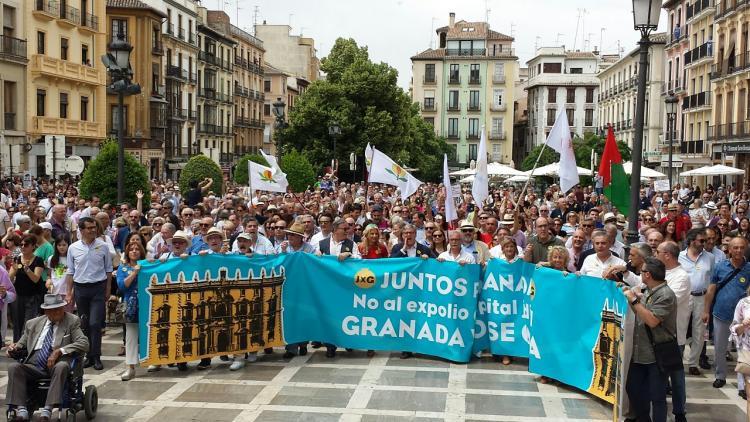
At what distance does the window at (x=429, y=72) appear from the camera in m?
88.1

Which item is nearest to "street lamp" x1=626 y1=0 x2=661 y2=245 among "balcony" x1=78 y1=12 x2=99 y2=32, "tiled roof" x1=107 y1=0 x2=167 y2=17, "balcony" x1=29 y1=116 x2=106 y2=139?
"balcony" x1=29 y1=116 x2=106 y2=139

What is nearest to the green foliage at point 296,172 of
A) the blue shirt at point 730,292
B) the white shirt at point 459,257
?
the white shirt at point 459,257

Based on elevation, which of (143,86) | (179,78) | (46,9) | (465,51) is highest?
(465,51)

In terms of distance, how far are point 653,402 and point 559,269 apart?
221 cm

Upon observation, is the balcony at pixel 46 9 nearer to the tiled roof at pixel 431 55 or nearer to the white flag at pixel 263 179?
the white flag at pixel 263 179

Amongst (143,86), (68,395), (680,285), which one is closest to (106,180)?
(68,395)

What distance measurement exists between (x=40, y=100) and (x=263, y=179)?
25.8 meters

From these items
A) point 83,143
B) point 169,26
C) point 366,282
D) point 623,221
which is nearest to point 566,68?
point 169,26

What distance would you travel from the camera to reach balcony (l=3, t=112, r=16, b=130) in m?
37.2

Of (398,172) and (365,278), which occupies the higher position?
(398,172)

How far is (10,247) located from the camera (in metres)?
11.2

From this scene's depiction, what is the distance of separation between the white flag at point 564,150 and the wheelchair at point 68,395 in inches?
328

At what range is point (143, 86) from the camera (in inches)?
2228

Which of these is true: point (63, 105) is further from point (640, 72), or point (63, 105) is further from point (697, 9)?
Result: point (640, 72)
